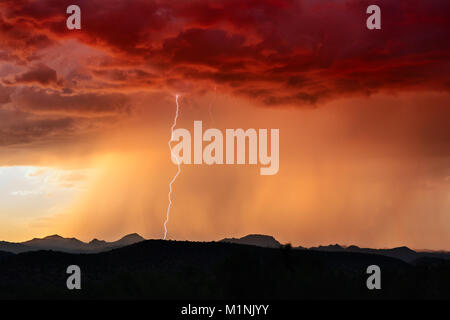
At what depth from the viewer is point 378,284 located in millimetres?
53375

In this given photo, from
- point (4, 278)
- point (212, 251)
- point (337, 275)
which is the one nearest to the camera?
point (337, 275)

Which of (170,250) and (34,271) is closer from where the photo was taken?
(34,271)

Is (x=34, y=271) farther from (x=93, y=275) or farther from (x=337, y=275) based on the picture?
(x=337, y=275)

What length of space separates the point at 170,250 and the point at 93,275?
1894cm
